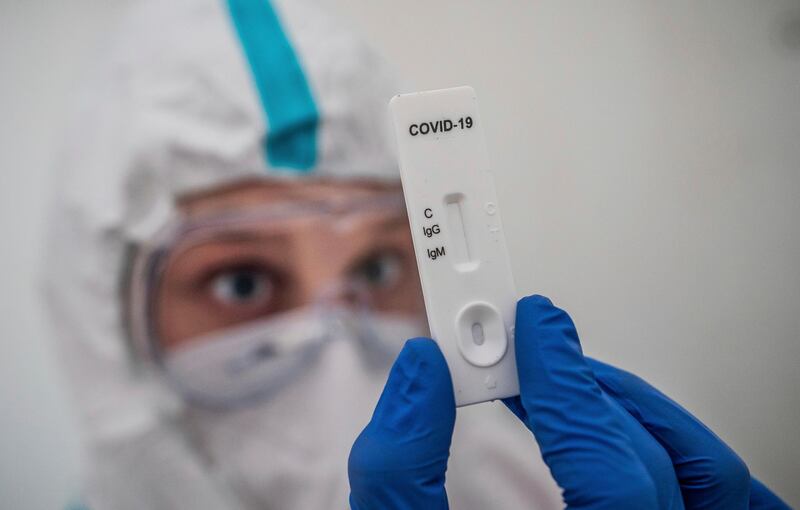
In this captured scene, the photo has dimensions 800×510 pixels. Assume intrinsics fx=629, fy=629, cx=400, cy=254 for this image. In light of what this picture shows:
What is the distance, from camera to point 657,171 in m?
0.90

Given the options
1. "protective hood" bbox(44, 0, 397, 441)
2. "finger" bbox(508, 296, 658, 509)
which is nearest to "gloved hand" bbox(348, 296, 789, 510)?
"finger" bbox(508, 296, 658, 509)

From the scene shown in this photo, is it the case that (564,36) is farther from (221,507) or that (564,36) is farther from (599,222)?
(221,507)

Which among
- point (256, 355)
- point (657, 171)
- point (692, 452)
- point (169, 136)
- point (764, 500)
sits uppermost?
point (169, 136)

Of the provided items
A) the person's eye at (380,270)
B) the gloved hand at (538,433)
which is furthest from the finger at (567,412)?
the person's eye at (380,270)

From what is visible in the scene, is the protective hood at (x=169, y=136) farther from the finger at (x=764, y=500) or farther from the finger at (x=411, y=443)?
the finger at (x=764, y=500)

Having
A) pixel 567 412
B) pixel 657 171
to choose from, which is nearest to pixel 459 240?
pixel 567 412

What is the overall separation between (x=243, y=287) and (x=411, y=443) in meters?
0.29

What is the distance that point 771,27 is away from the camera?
0.96 metres

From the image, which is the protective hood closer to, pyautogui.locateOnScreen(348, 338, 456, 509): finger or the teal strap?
the teal strap

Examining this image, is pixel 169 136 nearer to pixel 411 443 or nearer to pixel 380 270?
pixel 380 270

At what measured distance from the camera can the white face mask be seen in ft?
2.26

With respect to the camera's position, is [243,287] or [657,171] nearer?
[243,287]

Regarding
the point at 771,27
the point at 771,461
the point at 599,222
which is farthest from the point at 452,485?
the point at 771,27

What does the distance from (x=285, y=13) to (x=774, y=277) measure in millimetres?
778
